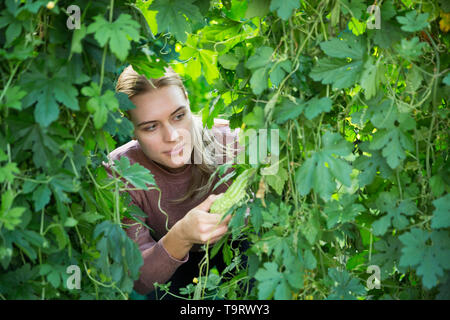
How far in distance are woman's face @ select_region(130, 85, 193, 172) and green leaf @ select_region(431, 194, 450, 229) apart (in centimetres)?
106

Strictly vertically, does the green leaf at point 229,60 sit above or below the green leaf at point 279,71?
above

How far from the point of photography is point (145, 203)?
220 cm

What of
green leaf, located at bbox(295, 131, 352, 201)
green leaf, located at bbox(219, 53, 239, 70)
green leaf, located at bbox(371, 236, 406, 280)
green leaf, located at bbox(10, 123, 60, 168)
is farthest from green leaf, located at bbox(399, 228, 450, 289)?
green leaf, located at bbox(10, 123, 60, 168)

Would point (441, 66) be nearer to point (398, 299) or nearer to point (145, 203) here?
point (398, 299)

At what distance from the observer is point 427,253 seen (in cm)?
124

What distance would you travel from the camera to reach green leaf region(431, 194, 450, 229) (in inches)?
48.3

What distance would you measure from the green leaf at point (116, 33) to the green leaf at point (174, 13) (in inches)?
7.8

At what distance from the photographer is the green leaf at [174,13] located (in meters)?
1.40

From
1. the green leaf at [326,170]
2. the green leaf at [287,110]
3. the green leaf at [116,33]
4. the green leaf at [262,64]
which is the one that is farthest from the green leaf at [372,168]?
the green leaf at [116,33]

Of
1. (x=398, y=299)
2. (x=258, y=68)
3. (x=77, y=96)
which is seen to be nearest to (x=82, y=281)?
(x=77, y=96)

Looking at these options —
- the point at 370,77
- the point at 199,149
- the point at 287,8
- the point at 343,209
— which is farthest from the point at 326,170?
the point at 199,149

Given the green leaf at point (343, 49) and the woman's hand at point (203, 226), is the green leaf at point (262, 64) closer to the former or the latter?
the green leaf at point (343, 49)

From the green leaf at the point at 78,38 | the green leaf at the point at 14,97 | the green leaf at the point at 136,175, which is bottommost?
the green leaf at the point at 136,175

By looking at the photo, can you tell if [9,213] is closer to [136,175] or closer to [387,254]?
[136,175]
